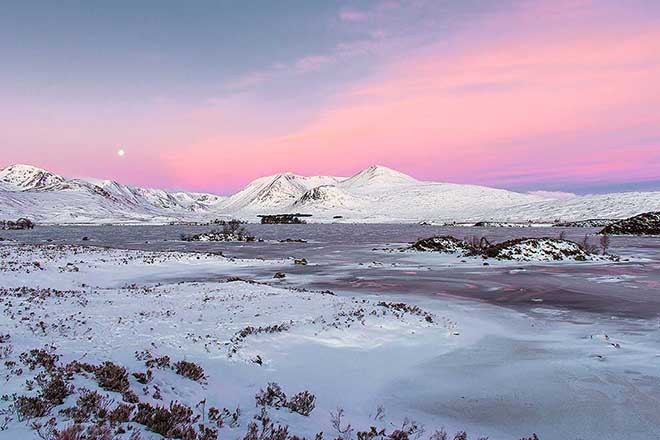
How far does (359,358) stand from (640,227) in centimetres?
10038

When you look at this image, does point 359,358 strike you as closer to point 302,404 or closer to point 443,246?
point 302,404

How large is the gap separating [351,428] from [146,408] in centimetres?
340

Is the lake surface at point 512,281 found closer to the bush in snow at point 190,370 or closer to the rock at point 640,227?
the bush in snow at point 190,370

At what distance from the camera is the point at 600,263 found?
125 feet

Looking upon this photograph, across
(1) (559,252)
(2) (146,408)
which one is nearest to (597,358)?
(2) (146,408)

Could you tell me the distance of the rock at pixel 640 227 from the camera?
8962cm

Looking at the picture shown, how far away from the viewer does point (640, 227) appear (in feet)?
301

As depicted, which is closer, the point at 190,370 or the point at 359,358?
the point at 190,370

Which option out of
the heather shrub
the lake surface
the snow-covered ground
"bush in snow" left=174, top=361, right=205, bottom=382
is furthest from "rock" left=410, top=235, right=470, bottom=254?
the heather shrub

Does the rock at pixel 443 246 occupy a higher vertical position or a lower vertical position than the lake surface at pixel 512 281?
higher

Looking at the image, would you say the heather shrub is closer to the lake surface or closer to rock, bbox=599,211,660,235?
the lake surface

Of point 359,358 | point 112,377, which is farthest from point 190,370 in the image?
point 359,358

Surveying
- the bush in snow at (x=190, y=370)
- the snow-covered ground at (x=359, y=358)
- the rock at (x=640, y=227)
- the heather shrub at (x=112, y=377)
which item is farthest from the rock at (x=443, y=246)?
the rock at (x=640, y=227)

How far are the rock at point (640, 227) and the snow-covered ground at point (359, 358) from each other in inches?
3443
